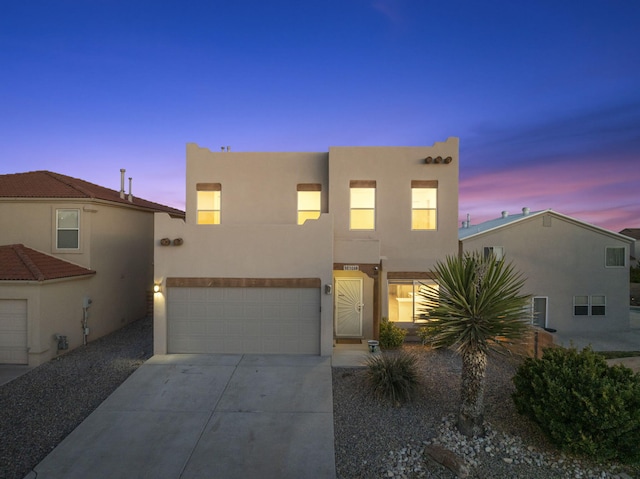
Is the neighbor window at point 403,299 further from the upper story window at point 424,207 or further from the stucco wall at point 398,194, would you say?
the upper story window at point 424,207

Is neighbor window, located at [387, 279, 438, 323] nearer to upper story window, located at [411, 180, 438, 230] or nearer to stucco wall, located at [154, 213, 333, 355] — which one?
upper story window, located at [411, 180, 438, 230]

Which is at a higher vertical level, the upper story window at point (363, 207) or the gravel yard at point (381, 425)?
the upper story window at point (363, 207)

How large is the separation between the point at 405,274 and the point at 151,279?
481 inches

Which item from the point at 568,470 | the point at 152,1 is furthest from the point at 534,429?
the point at 152,1

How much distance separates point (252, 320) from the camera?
30.8ft

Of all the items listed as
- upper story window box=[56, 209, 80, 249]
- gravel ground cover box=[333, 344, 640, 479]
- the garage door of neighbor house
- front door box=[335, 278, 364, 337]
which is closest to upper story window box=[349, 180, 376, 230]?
front door box=[335, 278, 364, 337]

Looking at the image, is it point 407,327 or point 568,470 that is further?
point 407,327

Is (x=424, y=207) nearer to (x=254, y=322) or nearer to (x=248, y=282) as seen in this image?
(x=248, y=282)

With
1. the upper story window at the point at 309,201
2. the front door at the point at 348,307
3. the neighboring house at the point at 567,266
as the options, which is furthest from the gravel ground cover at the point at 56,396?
the neighboring house at the point at 567,266

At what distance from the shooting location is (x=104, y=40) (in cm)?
1308

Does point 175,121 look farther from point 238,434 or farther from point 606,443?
point 606,443

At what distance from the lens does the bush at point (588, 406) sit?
4508 mm

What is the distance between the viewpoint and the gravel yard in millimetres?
4766

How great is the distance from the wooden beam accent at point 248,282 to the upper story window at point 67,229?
5073 mm
